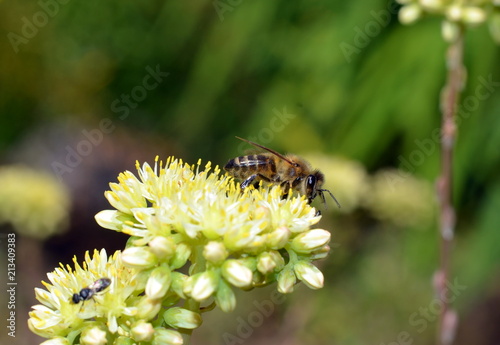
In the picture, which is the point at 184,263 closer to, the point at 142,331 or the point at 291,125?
the point at 142,331

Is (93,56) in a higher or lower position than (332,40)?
lower

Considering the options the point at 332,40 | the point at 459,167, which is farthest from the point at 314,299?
the point at 332,40

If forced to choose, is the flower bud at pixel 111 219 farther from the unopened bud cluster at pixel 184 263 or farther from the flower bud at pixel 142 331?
the flower bud at pixel 142 331

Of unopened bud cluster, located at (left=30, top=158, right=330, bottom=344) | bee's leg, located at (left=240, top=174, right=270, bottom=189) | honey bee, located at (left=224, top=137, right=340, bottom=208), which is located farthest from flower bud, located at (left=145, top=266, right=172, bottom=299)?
honey bee, located at (left=224, top=137, right=340, bottom=208)

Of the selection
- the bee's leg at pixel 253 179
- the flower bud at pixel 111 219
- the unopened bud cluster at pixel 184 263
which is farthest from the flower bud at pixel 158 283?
the bee's leg at pixel 253 179

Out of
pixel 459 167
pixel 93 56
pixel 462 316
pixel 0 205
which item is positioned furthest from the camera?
pixel 93 56

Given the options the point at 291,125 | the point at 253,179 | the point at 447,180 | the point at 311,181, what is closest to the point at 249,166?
the point at 253,179

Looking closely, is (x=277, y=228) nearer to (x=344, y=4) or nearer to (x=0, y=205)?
(x=0, y=205)
